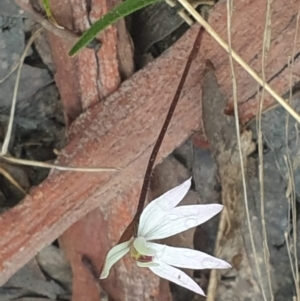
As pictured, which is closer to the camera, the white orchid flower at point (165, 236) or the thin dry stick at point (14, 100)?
the white orchid flower at point (165, 236)

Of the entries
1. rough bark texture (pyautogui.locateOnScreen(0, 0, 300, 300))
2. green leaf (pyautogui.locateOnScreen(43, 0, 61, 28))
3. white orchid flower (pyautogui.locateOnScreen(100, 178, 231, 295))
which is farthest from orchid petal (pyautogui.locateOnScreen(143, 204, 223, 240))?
Result: green leaf (pyautogui.locateOnScreen(43, 0, 61, 28))

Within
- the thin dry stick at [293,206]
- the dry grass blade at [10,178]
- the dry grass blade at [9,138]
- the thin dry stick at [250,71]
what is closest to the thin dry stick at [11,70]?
the dry grass blade at [9,138]

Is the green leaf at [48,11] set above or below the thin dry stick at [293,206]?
above

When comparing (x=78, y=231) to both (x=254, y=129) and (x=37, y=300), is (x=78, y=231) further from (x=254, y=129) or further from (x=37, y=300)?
(x=254, y=129)

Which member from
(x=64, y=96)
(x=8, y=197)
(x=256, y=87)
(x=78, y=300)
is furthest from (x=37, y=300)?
(x=256, y=87)

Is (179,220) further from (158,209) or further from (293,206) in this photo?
(293,206)

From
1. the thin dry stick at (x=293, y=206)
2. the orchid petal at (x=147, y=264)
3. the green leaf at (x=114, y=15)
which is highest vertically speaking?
the green leaf at (x=114, y=15)

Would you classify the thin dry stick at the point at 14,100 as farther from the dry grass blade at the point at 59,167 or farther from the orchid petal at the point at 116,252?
the orchid petal at the point at 116,252

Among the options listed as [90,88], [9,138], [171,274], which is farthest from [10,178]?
[171,274]
